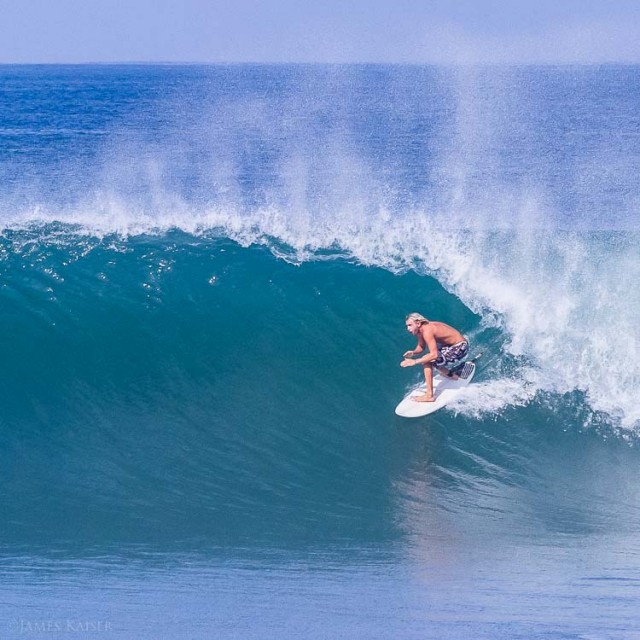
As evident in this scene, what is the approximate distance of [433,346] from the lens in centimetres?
977

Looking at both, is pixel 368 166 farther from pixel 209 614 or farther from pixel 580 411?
pixel 209 614

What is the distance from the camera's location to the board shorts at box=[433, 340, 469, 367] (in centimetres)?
1011

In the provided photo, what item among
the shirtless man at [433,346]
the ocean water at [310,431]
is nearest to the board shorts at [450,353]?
the shirtless man at [433,346]

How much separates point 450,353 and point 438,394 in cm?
50

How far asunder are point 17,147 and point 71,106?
16.7 meters

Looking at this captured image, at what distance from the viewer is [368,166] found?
25.0 m

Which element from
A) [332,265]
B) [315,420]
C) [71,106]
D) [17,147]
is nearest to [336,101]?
[71,106]

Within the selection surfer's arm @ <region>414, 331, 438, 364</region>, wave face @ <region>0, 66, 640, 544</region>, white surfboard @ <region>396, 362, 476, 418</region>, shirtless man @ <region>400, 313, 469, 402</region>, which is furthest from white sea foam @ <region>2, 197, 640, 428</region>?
surfer's arm @ <region>414, 331, 438, 364</region>

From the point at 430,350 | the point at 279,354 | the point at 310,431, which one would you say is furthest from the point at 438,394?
the point at 279,354

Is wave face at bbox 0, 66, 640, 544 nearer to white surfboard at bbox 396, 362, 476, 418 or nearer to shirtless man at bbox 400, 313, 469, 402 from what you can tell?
white surfboard at bbox 396, 362, 476, 418

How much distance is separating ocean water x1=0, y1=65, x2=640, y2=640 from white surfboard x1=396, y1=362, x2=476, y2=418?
128mm

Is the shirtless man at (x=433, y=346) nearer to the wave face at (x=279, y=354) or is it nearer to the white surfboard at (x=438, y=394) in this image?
the white surfboard at (x=438, y=394)

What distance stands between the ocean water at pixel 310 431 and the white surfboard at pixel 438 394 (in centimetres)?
13

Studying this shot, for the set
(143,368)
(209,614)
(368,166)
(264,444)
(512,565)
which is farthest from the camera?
(368,166)
